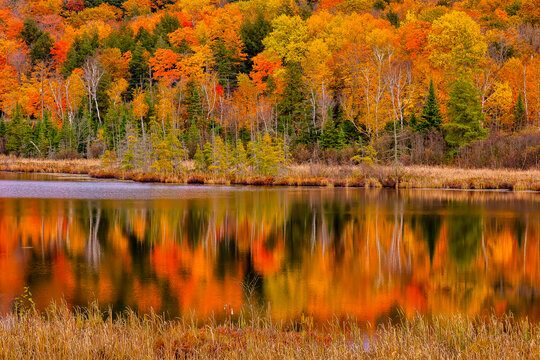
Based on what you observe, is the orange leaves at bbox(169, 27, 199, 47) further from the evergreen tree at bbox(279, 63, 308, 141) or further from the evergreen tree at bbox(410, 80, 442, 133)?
the evergreen tree at bbox(410, 80, 442, 133)

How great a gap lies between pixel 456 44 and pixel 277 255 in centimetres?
5469

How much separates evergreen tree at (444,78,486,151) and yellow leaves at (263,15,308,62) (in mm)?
33854

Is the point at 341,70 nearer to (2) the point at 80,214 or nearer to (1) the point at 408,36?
(1) the point at 408,36

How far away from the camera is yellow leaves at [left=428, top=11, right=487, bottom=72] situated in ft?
205

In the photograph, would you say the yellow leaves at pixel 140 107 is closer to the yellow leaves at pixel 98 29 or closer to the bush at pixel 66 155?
the bush at pixel 66 155

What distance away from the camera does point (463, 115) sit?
54625 millimetres

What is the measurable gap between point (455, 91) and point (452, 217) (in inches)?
1148

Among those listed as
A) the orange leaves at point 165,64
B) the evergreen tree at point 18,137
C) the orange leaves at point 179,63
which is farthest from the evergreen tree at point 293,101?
the evergreen tree at point 18,137

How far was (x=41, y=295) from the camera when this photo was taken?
43.5ft

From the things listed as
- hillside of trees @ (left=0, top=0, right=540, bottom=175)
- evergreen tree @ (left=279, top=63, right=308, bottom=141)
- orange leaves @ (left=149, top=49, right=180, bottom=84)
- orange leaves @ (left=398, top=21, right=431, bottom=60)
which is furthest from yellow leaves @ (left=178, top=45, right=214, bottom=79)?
orange leaves @ (left=398, top=21, right=431, bottom=60)

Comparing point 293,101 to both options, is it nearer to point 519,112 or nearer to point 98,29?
point 519,112

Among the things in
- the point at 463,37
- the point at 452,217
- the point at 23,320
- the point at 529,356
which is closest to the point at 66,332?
the point at 23,320

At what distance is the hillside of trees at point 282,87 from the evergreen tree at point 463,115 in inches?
5.6

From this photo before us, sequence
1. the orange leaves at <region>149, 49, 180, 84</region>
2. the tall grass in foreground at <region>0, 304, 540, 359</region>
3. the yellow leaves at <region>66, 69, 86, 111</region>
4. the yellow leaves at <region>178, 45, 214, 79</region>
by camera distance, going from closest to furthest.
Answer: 1. the tall grass in foreground at <region>0, 304, 540, 359</region>
2. the yellow leaves at <region>178, 45, 214, 79</region>
3. the orange leaves at <region>149, 49, 180, 84</region>
4. the yellow leaves at <region>66, 69, 86, 111</region>
